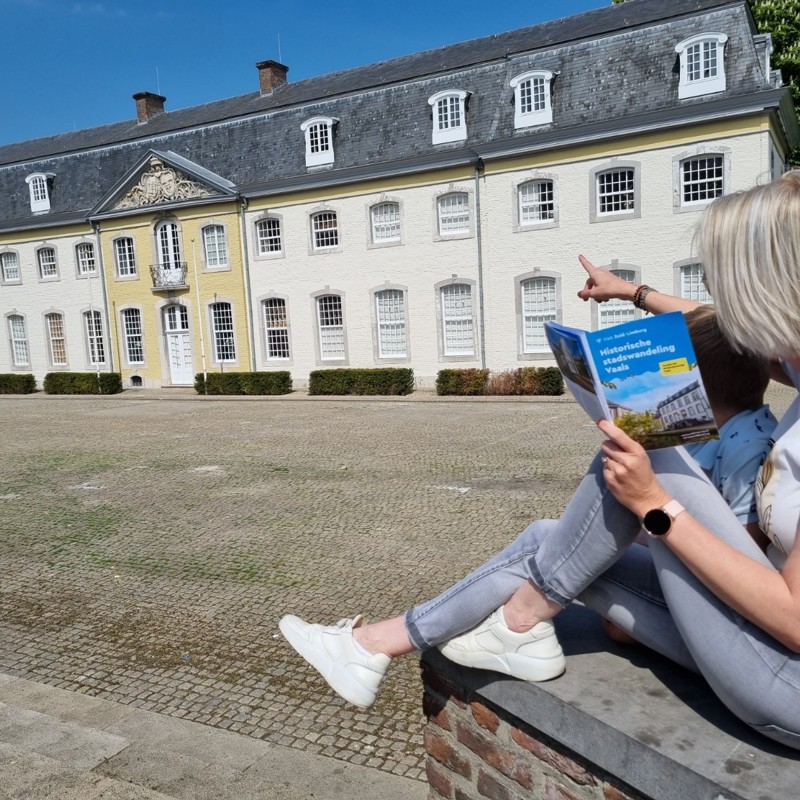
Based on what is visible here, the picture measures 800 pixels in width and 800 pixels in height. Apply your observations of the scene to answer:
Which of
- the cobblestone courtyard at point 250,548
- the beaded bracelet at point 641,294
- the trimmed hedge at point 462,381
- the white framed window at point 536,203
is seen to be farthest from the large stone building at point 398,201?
the beaded bracelet at point 641,294

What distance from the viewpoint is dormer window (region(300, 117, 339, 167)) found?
923 inches

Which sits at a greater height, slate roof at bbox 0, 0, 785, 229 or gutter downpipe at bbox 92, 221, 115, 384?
slate roof at bbox 0, 0, 785, 229

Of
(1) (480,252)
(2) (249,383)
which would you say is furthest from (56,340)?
(1) (480,252)

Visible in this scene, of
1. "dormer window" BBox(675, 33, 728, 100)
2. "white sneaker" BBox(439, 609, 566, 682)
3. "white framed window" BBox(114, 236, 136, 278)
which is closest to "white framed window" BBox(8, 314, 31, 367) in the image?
"white framed window" BBox(114, 236, 136, 278)

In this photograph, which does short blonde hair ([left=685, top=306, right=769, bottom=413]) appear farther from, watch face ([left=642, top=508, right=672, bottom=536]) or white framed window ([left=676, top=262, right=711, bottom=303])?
white framed window ([left=676, top=262, right=711, bottom=303])

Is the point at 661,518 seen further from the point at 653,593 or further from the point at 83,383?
the point at 83,383

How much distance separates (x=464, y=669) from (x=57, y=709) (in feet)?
7.73

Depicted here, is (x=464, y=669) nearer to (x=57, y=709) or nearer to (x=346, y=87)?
(x=57, y=709)

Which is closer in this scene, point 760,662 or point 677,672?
point 760,662

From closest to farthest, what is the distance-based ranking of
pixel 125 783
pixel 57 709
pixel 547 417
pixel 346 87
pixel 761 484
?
pixel 761 484
pixel 125 783
pixel 57 709
pixel 547 417
pixel 346 87

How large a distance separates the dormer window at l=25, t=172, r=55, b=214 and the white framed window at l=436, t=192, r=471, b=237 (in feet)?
51.8

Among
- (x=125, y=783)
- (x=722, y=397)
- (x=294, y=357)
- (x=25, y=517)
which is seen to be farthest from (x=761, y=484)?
(x=294, y=357)

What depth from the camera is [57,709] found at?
368 cm

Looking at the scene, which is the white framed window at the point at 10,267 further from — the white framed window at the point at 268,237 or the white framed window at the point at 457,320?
the white framed window at the point at 457,320
